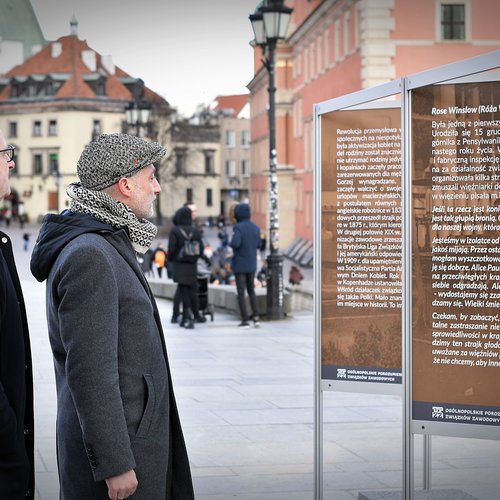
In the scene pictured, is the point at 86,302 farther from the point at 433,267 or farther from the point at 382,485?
the point at 382,485

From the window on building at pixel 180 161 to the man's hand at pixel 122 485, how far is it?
103467mm

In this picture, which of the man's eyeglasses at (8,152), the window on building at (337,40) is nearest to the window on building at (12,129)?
the window on building at (337,40)

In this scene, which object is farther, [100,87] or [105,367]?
[100,87]

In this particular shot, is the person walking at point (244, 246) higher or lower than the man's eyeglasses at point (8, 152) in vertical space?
lower

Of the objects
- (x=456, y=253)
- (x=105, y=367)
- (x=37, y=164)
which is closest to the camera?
(x=105, y=367)

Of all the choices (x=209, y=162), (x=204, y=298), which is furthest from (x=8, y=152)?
(x=209, y=162)

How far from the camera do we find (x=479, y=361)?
518cm

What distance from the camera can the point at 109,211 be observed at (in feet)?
13.2

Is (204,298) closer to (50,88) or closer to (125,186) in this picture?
(125,186)

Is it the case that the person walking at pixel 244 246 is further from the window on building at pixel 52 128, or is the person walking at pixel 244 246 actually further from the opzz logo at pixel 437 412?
the window on building at pixel 52 128

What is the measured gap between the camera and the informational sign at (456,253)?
5.09 metres

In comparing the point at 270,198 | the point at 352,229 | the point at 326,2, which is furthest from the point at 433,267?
the point at 326,2

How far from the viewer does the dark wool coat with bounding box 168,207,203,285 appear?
1738cm

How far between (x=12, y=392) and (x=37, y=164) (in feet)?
355
